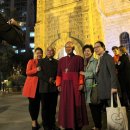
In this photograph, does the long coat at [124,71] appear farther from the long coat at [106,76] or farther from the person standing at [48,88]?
the long coat at [106,76]

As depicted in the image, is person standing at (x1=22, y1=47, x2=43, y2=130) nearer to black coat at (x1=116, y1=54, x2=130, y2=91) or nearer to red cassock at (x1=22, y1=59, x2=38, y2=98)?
red cassock at (x1=22, y1=59, x2=38, y2=98)

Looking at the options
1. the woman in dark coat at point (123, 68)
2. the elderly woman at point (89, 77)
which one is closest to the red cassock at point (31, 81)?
the elderly woman at point (89, 77)

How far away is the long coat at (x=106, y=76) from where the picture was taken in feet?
17.7

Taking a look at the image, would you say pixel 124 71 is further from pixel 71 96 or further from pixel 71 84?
pixel 71 96

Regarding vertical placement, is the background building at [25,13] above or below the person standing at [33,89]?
above

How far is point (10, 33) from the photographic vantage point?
2338mm

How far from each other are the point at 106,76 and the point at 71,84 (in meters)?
0.67

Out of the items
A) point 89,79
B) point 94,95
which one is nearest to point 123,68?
point 89,79

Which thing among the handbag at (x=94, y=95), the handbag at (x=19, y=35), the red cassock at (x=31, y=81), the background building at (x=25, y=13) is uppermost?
the background building at (x=25, y=13)

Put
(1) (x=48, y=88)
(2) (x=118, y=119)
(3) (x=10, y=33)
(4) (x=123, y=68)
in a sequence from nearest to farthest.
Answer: (3) (x=10, y=33)
(2) (x=118, y=119)
(1) (x=48, y=88)
(4) (x=123, y=68)

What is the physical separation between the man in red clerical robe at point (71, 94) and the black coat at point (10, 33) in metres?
3.22

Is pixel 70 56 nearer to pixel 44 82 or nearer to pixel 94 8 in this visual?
pixel 44 82

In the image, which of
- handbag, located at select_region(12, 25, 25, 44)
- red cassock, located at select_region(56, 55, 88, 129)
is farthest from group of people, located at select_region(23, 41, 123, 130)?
handbag, located at select_region(12, 25, 25, 44)

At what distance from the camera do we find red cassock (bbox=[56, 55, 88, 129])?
545 centimetres
